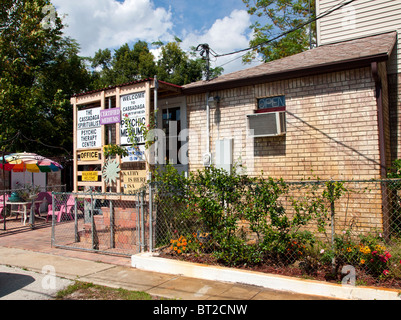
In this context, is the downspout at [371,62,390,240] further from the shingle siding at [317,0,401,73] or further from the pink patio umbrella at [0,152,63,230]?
the pink patio umbrella at [0,152,63,230]

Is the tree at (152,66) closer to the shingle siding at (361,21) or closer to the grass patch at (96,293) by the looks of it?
the shingle siding at (361,21)

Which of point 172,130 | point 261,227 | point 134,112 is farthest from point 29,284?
point 172,130

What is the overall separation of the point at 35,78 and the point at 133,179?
580 inches

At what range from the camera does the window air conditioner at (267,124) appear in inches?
295

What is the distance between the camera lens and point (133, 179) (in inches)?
Answer: 321

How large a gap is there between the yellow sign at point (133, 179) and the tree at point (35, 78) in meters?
9.42

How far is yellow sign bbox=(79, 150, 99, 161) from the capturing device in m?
9.10

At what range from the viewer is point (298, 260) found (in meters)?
5.45

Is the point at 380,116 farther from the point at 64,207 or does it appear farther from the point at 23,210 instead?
the point at 23,210

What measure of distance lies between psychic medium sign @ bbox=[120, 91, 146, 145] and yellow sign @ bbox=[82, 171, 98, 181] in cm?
117

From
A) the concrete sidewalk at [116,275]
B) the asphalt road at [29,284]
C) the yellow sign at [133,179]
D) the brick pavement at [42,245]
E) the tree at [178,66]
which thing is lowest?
the asphalt road at [29,284]

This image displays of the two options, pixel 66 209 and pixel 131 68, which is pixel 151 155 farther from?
pixel 131 68

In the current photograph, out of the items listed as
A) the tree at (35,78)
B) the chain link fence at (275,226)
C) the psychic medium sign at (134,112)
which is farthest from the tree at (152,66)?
the chain link fence at (275,226)

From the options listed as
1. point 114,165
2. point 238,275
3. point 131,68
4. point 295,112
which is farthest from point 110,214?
point 131,68
